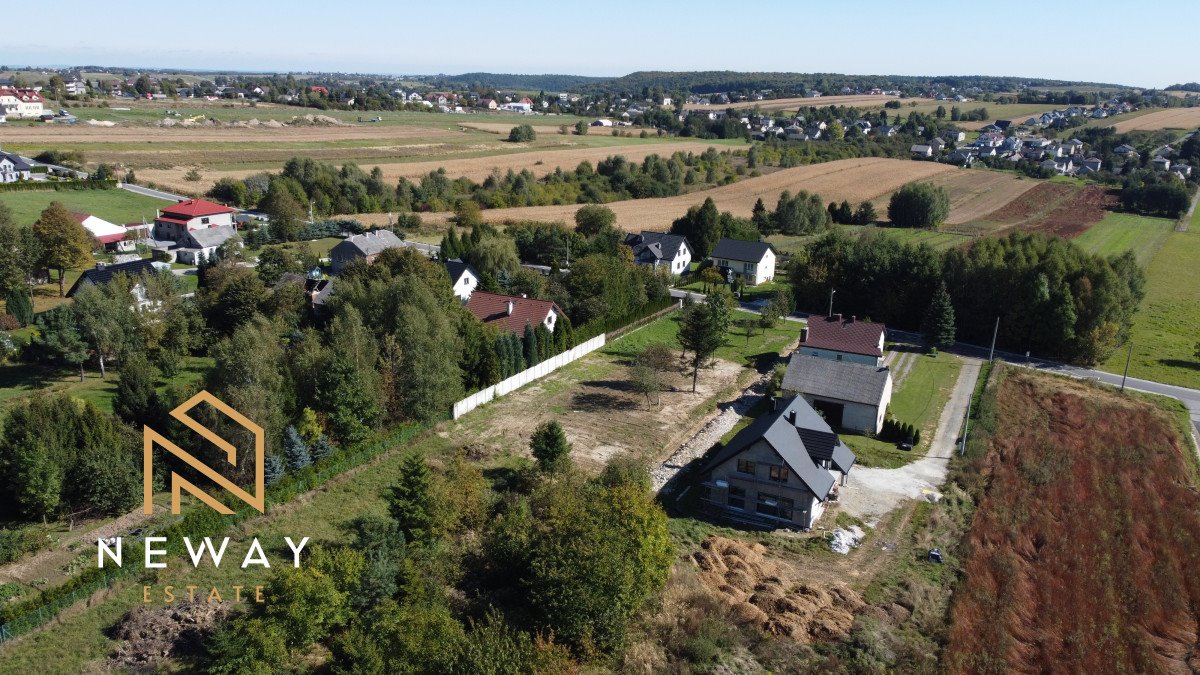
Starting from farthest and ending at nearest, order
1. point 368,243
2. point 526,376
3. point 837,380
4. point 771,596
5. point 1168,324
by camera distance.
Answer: point 368,243
point 1168,324
point 526,376
point 837,380
point 771,596

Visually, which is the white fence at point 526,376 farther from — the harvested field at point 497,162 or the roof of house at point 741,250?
the harvested field at point 497,162

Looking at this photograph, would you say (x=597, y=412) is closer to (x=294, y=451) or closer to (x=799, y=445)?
(x=799, y=445)

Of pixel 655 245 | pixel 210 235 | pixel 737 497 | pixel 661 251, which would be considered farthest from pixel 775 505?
pixel 210 235

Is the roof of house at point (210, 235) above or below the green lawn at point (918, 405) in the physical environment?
above

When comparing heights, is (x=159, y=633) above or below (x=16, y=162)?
below

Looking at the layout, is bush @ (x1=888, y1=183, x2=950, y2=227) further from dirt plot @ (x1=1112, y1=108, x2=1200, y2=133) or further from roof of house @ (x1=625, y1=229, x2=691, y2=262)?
dirt plot @ (x1=1112, y1=108, x2=1200, y2=133)

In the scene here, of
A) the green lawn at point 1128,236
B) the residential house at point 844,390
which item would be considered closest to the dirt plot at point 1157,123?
the green lawn at point 1128,236
